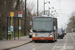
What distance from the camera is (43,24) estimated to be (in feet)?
80.2

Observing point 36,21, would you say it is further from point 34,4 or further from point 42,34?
point 34,4

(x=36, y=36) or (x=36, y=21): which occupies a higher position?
(x=36, y=21)

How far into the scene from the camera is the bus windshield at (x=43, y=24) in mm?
24047

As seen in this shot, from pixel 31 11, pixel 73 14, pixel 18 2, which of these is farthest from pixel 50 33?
pixel 73 14

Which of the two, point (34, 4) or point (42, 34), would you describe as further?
point (34, 4)

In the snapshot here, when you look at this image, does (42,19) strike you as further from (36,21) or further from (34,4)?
(34,4)

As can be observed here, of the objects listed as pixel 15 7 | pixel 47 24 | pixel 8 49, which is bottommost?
pixel 8 49

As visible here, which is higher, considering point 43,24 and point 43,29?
point 43,24

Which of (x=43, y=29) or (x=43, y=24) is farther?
(x=43, y=24)

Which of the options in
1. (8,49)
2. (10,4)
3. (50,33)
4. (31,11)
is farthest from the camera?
(31,11)

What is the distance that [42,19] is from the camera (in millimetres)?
24781

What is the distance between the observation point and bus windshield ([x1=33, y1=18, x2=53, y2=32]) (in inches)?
947

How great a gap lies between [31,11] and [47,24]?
84.6 ft

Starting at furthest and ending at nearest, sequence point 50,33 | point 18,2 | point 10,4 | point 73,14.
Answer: point 73,14, point 18,2, point 10,4, point 50,33
